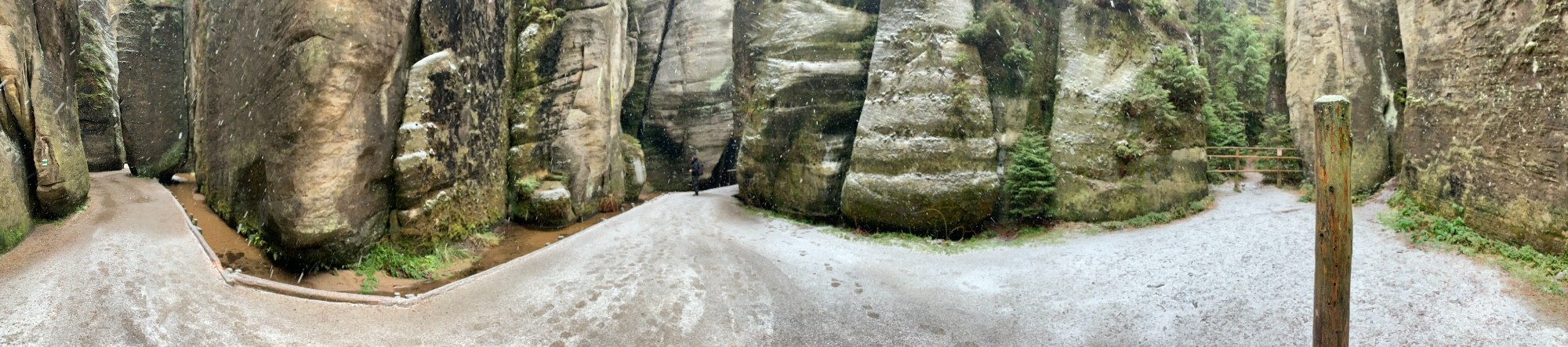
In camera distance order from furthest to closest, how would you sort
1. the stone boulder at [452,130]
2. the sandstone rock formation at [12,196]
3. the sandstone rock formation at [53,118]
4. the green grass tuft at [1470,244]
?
the stone boulder at [452,130]
the sandstone rock formation at [53,118]
the green grass tuft at [1470,244]
the sandstone rock formation at [12,196]

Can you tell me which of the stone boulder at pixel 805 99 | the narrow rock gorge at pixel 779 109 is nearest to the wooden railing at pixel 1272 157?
the narrow rock gorge at pixel 779 109

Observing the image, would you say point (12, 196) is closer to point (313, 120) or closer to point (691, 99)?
point (313, 120)

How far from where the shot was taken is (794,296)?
7320 millimetres

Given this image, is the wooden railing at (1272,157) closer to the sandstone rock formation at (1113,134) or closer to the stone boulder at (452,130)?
the sandstone rock formation at (1113,134)

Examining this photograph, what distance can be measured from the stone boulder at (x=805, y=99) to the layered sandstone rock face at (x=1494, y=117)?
7975 mm

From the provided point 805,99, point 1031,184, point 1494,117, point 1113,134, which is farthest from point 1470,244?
point 805,99

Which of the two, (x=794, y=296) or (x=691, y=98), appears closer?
(x=794, y=296)

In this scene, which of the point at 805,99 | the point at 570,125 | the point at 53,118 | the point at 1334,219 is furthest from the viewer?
the point at 805,99

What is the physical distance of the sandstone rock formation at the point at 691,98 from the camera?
21.1 m

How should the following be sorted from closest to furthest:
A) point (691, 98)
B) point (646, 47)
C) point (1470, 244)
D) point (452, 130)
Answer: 1. point (1470, 244)
2. point (452, 130)
3. point (646, 47)
4. point (691, 98)

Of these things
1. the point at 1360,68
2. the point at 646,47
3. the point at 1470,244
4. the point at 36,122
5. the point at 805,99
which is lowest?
the point at 1470,244

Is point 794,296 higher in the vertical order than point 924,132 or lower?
lower

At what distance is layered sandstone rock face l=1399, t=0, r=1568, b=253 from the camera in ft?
20.9

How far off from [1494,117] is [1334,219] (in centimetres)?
543
